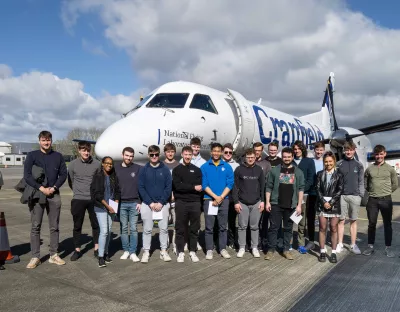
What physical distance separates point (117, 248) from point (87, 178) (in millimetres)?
1685

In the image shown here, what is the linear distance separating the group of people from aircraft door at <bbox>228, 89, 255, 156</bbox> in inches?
115

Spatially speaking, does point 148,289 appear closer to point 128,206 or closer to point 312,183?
point 128,206

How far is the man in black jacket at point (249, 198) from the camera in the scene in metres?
5.99

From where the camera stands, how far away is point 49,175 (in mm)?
5320

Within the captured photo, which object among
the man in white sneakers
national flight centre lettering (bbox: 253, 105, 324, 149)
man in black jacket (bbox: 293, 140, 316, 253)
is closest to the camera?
the man in white sneakers

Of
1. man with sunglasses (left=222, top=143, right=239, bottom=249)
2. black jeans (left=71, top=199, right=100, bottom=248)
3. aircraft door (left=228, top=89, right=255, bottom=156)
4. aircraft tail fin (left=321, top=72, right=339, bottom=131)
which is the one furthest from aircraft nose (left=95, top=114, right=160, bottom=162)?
aircraft tail fin (left=321, top=72, right=339, bottom=131)

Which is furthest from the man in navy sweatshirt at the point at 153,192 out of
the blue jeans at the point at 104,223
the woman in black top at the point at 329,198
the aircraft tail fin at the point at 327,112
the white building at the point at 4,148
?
the white building at the point at 4,148

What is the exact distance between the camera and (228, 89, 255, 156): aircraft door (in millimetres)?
9391

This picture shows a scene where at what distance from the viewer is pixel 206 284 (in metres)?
4.54

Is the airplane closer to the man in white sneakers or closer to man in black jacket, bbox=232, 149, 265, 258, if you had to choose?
man in black jacket, bbox=232, 149, 265, 258

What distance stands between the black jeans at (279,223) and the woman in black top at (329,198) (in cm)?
53

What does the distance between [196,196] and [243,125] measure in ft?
13.5

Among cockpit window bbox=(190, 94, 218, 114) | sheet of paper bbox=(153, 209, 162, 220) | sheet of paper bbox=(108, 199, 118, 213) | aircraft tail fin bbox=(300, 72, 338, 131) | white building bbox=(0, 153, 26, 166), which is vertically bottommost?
sheet of paper bbox=(153, 209, 162, 220)

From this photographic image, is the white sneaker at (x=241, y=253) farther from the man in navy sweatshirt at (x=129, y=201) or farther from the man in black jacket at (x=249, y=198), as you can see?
the man in navy sweatshirt at (x=129, y=201)
